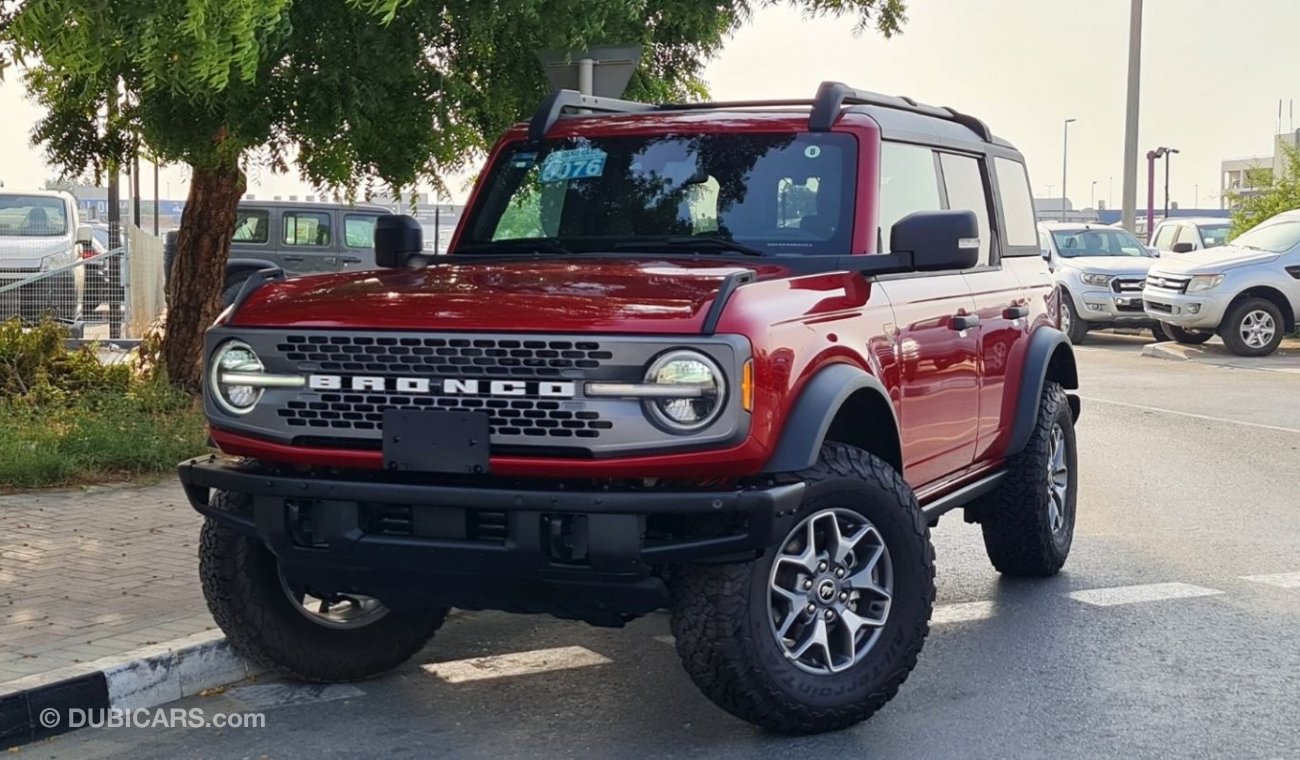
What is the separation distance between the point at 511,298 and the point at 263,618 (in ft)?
4.77

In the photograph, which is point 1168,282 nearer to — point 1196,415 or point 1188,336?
point 1188,336

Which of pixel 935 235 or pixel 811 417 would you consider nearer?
pixel 811 417

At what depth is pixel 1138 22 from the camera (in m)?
28.0

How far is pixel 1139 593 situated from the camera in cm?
718

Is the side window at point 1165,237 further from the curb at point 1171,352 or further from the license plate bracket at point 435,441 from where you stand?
the license plate bracket at point 435,441

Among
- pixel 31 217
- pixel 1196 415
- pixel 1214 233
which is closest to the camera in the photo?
pixel 1196 415

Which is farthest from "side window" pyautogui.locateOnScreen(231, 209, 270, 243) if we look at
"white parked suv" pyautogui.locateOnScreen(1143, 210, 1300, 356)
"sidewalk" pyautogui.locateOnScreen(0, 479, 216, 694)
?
"sidewalk" pyautogui.locateOnScreen(0, 479, 216, 694)

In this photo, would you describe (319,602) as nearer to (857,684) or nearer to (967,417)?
(857,684)

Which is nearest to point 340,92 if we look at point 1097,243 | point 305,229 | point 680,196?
point 680,196

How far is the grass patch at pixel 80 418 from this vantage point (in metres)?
9.45

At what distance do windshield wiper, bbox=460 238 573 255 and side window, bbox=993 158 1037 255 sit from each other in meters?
2.30

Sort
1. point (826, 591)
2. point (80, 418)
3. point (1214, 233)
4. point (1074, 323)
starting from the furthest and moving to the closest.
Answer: point (1214, 233) < point (1074, 323) < point (80, 418) < point (826, 591)

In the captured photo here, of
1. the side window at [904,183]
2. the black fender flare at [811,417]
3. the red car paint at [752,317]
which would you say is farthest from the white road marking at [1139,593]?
the black fender flare at [811,417]

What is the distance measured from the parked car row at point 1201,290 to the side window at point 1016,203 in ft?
39.2
